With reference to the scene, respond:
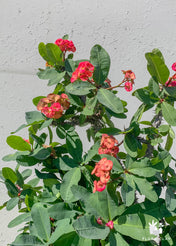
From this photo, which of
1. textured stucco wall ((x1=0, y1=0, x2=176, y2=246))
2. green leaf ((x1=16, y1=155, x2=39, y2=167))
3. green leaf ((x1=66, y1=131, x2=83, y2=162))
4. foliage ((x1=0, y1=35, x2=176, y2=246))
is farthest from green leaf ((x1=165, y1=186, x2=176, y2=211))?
textured stucco wall ((x1=0, y1=0, x2=176, y2=246))

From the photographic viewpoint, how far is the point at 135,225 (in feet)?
1.92

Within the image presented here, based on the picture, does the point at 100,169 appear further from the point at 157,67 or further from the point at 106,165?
the point at 157,67

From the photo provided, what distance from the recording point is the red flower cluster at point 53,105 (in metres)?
0.64

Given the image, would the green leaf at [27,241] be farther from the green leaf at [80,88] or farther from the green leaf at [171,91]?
the green leaf at [171,91]

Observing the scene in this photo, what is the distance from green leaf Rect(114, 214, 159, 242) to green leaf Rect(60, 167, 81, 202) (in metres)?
0.11

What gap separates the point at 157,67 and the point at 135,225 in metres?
0.33

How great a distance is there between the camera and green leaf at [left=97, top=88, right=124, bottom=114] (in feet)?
1.90

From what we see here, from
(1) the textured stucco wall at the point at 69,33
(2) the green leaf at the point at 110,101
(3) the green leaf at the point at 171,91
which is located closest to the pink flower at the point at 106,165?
(2) the green leaf at the point at 110,101

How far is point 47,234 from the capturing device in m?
0.62

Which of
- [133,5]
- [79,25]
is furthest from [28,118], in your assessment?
[133,5]

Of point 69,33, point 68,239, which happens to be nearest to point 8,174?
point 68,239

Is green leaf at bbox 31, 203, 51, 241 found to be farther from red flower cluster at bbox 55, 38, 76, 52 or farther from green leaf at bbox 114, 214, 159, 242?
red flower cluster at bbox 55, 38, 76, 52

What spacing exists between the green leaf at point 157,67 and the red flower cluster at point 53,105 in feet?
0.67

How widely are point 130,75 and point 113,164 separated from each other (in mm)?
208
